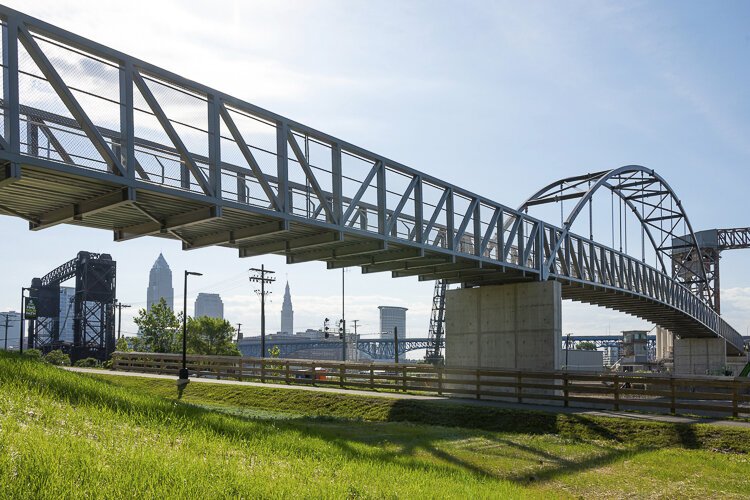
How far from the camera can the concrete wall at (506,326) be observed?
33156 millimetres

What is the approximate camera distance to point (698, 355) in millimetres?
82875

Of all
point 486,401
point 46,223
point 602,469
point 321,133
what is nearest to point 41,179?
point 46,223

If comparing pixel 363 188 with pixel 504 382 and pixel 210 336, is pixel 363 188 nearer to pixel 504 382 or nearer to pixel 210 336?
pixel 504 382

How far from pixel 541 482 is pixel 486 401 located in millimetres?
13326

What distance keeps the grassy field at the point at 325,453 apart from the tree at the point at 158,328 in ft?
172

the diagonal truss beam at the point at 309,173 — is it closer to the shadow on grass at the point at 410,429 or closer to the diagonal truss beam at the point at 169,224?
the diagonal truss beam at the point at 169,224

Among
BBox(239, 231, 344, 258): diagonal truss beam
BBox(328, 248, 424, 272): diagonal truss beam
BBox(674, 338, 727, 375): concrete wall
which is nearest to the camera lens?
BBox(239, 231, 344, 258): diagonal truss beam

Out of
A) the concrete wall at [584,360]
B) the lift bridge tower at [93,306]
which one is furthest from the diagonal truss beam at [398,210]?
the lift bridge tower at [93,306]

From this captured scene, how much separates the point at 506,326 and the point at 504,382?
820 cm

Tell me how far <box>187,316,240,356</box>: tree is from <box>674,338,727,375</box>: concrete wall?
2002 inches

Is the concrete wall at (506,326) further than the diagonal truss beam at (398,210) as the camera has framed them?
Yes

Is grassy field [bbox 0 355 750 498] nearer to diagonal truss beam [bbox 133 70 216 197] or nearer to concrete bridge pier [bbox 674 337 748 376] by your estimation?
diagonal truss beam [bbox 133 70 216 197]

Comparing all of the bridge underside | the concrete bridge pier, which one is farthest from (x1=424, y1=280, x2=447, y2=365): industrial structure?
the bridge underside

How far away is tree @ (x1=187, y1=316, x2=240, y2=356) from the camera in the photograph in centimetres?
6900
